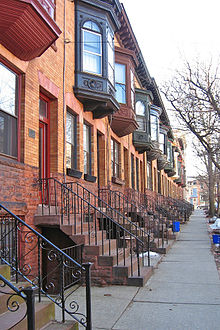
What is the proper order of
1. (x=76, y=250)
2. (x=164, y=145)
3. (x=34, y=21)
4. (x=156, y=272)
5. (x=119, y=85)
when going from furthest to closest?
(x=164, y=145), (x=119, y=85), (x=156, y=272), (x=76, y=250), (x=34, y=21)

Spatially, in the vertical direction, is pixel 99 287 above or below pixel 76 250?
below

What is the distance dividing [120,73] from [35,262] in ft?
35.2

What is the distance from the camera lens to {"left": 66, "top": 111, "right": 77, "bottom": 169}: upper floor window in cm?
1093

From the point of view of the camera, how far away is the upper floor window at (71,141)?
1093cm

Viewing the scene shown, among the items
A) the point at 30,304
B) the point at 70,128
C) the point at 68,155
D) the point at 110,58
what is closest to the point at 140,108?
the point at 110,58

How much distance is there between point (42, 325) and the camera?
443 cm

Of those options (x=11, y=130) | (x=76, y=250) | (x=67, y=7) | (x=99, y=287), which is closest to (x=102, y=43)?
(x=67, y=7)

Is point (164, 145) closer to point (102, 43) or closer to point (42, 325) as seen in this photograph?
point (102, 43)

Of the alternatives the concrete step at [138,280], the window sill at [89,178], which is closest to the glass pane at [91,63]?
the window sill at [89,178]

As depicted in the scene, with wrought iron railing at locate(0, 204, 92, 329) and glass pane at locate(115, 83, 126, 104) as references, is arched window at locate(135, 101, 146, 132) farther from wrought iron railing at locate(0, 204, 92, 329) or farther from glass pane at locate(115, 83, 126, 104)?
wrought iron railing at locate(0, 204, 92, 329)

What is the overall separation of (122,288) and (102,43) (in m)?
8.28

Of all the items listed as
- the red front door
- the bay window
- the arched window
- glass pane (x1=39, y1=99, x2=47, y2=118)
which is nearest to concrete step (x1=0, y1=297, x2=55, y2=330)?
the red front door

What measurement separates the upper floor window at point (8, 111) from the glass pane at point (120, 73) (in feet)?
29.3

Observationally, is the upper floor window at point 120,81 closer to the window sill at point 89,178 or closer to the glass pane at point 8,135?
the window sill at point 89,178
